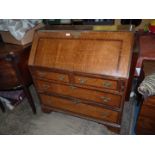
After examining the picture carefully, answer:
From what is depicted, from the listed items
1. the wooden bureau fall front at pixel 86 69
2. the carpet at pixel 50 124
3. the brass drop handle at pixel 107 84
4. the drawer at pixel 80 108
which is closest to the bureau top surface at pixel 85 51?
the wooden bureau fall front at pixel 86 69

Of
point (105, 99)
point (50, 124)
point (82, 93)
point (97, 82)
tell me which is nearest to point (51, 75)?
point (82, 93)

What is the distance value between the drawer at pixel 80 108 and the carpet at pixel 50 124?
210mm

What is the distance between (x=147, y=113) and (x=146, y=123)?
14 centimetres

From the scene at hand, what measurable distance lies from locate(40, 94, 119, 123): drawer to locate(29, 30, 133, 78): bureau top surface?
1.52 ft

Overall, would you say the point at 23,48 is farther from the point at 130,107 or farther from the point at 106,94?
the point at 130,107

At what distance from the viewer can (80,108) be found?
5.27 feet

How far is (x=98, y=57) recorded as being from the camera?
1.22 meters

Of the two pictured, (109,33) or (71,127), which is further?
(71,127)

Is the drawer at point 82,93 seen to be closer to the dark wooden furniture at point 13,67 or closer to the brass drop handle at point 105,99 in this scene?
the brass drop handle at point 105,99

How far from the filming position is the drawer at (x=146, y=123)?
54.0 inches

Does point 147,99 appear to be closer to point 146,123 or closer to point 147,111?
point 147,111

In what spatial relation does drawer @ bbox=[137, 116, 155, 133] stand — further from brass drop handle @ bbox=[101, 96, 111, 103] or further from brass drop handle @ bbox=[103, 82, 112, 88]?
brass drop handle @ bbox=[103, 82, 112, 88]
